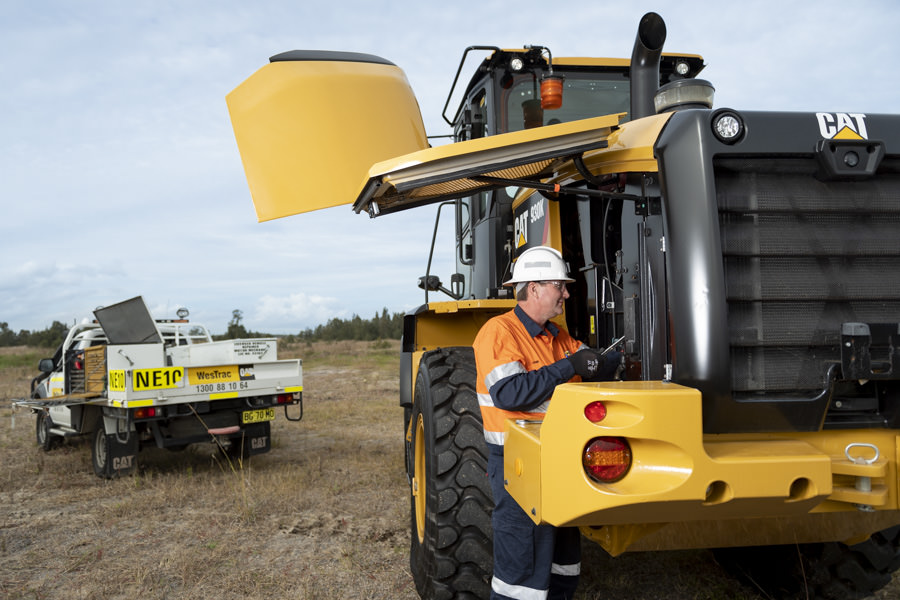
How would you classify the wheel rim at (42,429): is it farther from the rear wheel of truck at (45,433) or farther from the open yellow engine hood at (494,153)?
the open yellow engine hood at (494,153)

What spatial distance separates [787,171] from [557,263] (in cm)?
96

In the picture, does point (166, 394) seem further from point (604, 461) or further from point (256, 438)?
point (604, 461)

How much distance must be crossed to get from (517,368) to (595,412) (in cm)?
67

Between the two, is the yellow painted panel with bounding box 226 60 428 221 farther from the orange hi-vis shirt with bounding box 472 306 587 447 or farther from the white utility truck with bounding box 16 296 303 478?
the white utility truck with bounding box 16 296 303 478

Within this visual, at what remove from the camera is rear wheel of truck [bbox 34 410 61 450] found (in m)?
9.60

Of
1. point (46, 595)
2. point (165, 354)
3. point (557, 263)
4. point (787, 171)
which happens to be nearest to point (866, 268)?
point (787, 171)

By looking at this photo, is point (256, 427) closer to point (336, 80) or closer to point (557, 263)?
point (336, 80)

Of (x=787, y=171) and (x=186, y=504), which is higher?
(x=787, y=171)

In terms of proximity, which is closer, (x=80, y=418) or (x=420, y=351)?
(x=420, y=351)

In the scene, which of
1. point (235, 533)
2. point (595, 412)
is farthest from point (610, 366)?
point (235, 533)

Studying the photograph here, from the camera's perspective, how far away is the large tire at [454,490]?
11.0ft

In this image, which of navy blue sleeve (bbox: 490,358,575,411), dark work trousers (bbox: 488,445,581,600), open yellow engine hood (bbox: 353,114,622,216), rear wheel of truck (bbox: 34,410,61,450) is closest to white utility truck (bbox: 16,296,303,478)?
rear wheel of truck (bbox: 34,410,61,450)

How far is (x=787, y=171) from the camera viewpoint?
2.68 m

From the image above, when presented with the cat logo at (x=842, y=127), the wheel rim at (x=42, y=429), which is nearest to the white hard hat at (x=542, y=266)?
the cat logo at (x=842, y=127)
